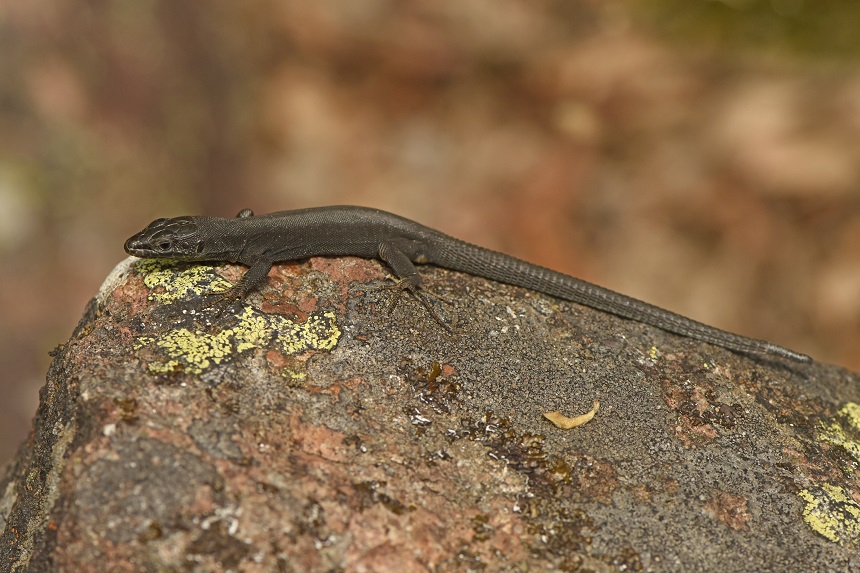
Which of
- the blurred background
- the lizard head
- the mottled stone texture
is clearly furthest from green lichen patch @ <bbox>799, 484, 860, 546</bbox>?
the blurred background

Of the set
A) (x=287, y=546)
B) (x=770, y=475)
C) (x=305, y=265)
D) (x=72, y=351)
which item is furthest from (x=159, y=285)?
(x=770, y=475)

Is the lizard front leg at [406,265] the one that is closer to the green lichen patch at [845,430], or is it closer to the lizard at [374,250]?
the lizard at [374,250]

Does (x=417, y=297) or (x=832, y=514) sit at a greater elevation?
(x=417, y=297)

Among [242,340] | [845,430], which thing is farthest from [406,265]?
[845,430]

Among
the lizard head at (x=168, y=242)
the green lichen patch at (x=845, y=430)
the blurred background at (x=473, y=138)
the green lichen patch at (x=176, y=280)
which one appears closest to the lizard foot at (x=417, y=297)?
the green lichen patch at (x=176, y=280)

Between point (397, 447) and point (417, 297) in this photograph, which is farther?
point (417, 297)

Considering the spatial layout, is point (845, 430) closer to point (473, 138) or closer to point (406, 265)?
point (406, 265)

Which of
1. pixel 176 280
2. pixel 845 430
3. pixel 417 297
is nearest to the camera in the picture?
pixel 176 280
